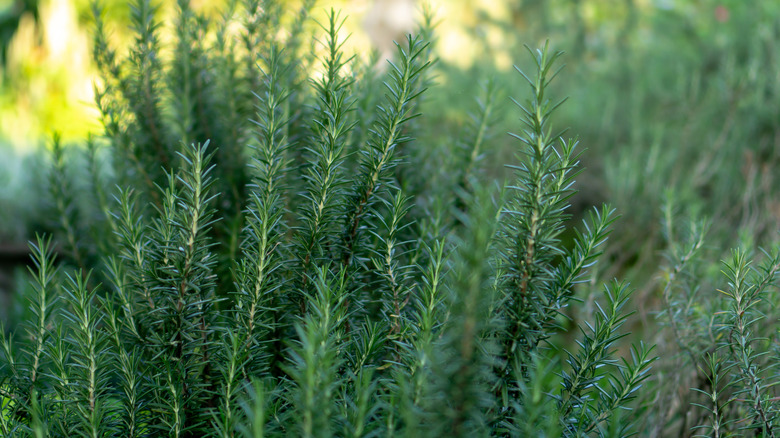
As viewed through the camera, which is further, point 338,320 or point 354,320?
point 354,320

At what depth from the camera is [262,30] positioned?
4.64ft

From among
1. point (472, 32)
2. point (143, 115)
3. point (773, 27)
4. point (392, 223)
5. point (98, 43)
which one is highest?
point (472, 32)

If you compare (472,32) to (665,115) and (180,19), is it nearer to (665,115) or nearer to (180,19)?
(665,115)

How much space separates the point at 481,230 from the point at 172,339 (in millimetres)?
510

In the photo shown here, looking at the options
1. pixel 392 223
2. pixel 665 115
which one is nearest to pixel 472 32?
pixel 665 115

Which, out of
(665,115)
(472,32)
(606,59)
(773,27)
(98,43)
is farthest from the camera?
(472,32)

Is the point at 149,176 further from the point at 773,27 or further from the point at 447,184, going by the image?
the point at 773,27

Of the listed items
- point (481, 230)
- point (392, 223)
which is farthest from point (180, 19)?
point (481, 230)

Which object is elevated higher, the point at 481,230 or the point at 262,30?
the point at 262,30

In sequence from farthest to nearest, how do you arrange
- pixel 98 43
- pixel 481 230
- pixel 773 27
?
pixel 773 27, pixel 98 43, pixel 481 230

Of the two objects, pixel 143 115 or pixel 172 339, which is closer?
pixel 172 339

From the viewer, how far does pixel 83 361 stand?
2.69ft

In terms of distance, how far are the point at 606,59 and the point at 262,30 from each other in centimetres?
355

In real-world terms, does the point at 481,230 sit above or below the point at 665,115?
below
